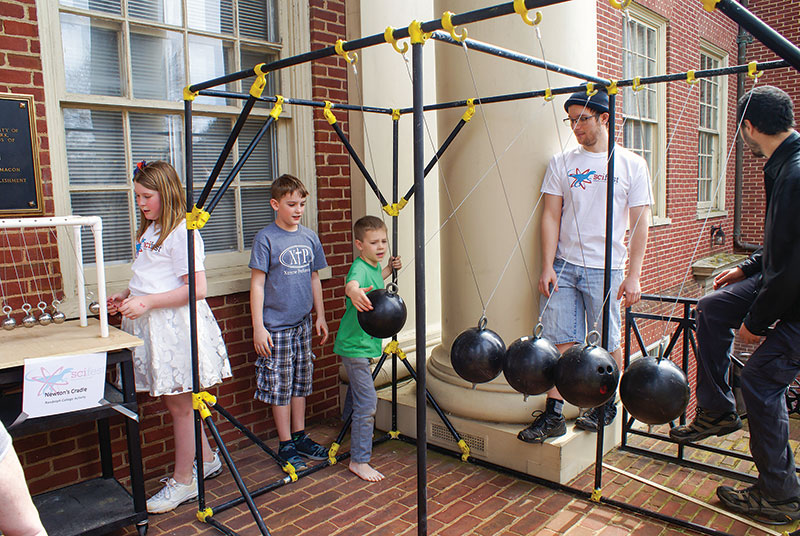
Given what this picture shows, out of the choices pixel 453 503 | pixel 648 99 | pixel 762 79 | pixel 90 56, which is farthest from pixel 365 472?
pixel 762 79

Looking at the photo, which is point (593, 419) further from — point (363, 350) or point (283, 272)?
point (283, 272)

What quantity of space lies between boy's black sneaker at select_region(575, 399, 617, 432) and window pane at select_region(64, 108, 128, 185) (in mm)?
3130

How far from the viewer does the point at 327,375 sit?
4715 mm

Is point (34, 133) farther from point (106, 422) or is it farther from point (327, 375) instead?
point (327, 375)

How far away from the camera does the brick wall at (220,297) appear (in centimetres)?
322

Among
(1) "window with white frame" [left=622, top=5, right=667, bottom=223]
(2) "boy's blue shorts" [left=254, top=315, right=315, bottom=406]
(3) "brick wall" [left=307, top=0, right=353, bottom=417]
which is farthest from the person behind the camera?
(1) "window with white frame" [left=622, top=5, right=667, bottom=223]

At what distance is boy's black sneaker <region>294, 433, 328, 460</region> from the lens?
4.02m

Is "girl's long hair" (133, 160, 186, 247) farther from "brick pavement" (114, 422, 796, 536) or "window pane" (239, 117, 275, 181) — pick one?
"brick pavement" (114, 422, 796, 536)

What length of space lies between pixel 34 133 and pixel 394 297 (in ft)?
6.79

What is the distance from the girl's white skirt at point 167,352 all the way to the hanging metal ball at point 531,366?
1.71 metres

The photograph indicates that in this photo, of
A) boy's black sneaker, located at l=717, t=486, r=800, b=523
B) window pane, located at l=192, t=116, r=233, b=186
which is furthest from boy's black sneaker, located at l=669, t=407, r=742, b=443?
window pane, located at l=192, t=116, r=233, b=186

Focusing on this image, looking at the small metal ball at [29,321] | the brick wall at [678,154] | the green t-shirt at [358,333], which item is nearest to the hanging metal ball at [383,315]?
the green t-shirt at [358,333]

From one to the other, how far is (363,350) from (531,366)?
1.46m

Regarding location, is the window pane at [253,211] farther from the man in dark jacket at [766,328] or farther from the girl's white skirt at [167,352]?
the man in dark jacket at [766,328]
